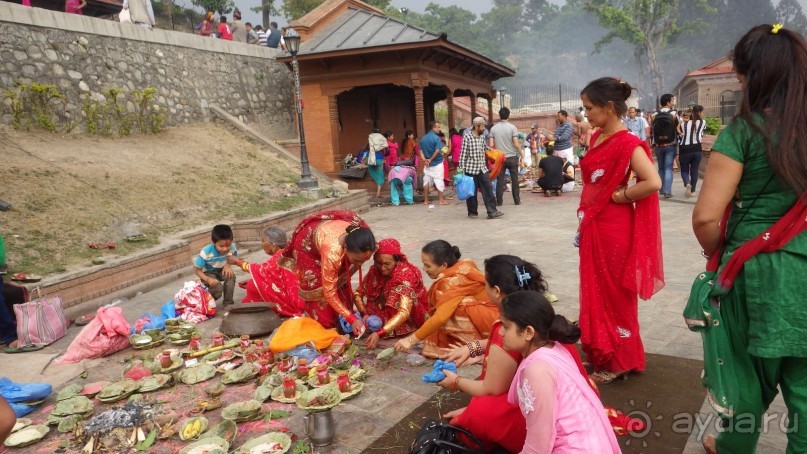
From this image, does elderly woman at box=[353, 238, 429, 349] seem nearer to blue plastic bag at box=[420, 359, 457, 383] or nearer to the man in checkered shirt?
blue plastic bag at box=[420, 359, 457, 383]

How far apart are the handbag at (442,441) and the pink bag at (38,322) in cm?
393

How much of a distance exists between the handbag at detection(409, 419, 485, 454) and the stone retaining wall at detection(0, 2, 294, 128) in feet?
32.1

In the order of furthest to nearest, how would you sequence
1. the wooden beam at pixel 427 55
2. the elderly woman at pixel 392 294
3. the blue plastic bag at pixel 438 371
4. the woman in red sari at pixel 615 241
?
the wooden beam at pixel 427 55 < the elderly woman at pixel 392 294 < the blue plastic bag at pixel 438 371 < the woman in red sari at pixel 615 241

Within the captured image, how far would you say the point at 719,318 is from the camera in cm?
194

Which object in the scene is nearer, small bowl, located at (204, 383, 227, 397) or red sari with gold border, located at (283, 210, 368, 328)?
small bowl, located at (204, 383, 227, 397)

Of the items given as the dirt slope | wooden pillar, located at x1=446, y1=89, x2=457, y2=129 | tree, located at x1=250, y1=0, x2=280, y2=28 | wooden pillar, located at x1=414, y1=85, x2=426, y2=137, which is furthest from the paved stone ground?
tree, located at x1=250, y1=0, x2=280, y2=28

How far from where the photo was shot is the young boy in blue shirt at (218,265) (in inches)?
207

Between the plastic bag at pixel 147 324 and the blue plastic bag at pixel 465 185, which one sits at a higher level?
the blue plastic bag at pixel 465 185

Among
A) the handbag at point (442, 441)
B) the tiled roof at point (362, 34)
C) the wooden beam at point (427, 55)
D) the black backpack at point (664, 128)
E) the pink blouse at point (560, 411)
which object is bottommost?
the handbag at point (442, 441)

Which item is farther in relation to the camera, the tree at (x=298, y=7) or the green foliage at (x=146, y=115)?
the tree at (x=298, y=7)

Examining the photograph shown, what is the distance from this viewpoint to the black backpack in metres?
9.19

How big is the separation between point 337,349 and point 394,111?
1325 cm

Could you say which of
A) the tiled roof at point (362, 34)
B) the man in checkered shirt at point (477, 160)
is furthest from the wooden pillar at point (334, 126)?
the man in checkered shirt at point (477, 160)

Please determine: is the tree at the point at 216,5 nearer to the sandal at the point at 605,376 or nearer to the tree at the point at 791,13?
the sandal at the point at 605,376
